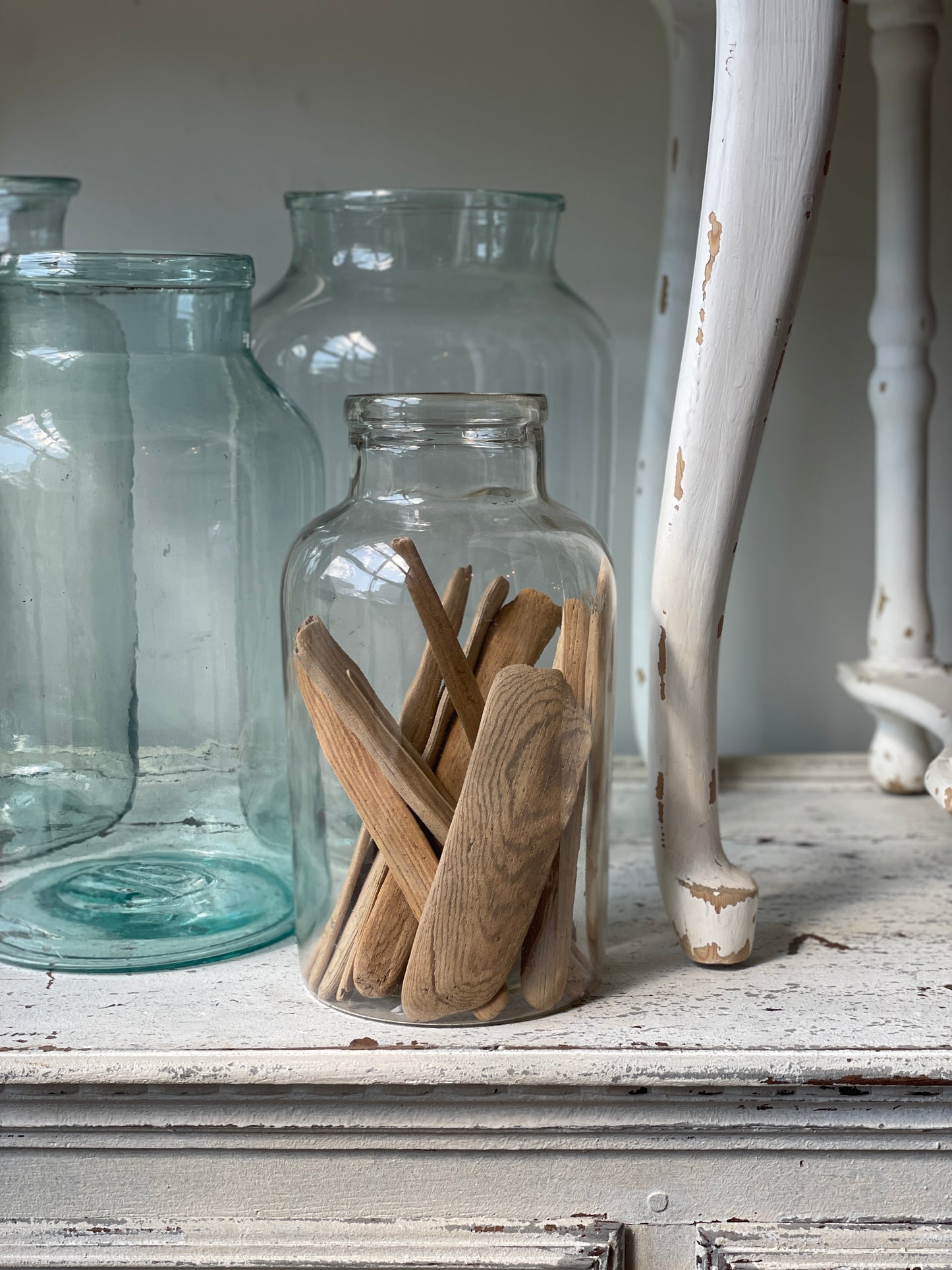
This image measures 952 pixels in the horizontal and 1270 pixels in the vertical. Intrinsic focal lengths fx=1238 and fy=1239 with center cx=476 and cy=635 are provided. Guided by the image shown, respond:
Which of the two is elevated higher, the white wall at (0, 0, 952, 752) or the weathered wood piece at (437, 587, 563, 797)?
the white wall at (0, 0, 952, 752)

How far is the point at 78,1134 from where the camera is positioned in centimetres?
38

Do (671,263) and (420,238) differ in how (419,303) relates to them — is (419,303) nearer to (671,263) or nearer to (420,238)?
(420,238)

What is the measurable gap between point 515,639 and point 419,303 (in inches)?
8.1

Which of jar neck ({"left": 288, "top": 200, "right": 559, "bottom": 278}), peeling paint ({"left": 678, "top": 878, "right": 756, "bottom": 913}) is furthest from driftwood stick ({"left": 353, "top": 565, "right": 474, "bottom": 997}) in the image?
jar neck ({"left": 288, "top": 200, "right": 559, "bottom": 278})

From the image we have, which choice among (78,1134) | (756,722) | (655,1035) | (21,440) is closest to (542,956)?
(655,1035)

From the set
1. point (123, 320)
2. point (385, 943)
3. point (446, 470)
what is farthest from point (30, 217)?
point (385, 943)

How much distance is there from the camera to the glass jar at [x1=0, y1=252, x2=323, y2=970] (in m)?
0.45

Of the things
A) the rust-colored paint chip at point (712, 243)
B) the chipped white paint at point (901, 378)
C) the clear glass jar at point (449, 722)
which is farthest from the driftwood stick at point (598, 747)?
the chipped white paint at point (901, 378)

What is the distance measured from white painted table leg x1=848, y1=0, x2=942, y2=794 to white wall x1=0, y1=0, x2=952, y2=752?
5 cm

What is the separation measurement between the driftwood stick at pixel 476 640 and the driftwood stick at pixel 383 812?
0.02m

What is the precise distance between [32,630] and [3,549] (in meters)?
0.03

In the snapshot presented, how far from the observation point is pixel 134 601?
47cm

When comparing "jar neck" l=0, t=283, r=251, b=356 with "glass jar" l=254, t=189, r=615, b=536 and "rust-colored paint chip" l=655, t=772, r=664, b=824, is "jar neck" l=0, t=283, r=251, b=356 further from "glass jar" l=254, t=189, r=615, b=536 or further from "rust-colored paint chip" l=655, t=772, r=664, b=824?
"rust-colored paint chip" l=655, t=772, r=664, b=824

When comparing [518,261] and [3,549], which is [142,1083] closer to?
[3,549]
